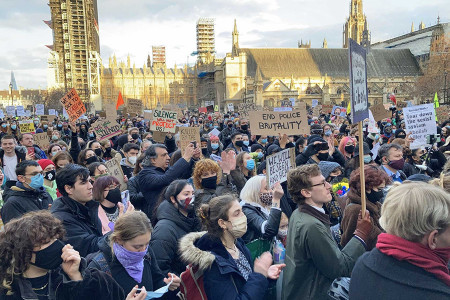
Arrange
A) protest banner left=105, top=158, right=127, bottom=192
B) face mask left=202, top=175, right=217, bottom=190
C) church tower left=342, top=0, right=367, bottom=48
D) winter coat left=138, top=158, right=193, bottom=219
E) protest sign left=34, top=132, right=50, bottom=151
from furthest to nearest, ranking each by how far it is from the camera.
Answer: church tower left=342, top=0, right=367, bottom=48 → protest sign left=34, top=132, right=50, bottom=151 → protest banner left=105, top=158, right=127, bottom=192 → winter coat left=138, top=158, right=193, bottom=219 → face mask left=202, top=175, right=217, bottom=190

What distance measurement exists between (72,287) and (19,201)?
2.14 meters

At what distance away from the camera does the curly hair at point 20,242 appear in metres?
1.94

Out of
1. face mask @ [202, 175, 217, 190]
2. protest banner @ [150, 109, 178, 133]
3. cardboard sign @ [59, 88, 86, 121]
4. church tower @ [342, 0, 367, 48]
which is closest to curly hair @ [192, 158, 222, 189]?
face mask @ [202, 175, 217, 190]

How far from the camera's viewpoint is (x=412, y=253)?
167 centimetres

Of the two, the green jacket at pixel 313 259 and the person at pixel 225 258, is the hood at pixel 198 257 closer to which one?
the person at pixel 225 258

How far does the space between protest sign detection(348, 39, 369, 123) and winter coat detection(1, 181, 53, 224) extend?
3.24 metres

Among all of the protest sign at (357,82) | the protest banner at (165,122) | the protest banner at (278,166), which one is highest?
the protest sign at (357,82)

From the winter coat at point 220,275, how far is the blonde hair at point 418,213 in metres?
0.97

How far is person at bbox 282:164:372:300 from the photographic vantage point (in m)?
2.40

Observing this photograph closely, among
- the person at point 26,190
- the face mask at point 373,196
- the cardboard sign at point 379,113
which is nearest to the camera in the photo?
the face mask at point 373,196

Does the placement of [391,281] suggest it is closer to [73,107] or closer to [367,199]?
[367,199]

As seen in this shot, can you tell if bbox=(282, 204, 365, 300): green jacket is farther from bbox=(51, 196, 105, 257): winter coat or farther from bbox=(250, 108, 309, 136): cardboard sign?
bbox=(250, 108, 309, 136): cardboard sign

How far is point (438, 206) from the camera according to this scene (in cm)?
171

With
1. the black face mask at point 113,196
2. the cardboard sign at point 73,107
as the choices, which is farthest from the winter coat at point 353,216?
the cardboard sign at point 73,107
